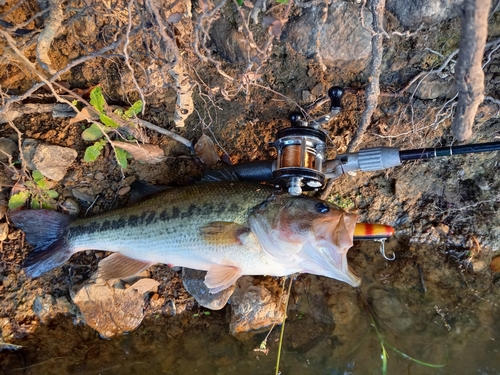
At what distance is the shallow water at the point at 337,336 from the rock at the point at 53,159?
4.06 ft

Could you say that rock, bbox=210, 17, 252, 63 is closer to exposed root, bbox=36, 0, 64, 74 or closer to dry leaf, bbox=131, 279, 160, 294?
exposed root, bbox=36, 0, 64, 74

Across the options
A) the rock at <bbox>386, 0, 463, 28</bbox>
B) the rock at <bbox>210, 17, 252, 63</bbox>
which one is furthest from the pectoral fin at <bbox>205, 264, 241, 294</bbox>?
the rock at <bbox>386, 0, 463, 28</bbox>

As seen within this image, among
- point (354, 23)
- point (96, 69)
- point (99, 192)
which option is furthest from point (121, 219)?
point (354, 23)

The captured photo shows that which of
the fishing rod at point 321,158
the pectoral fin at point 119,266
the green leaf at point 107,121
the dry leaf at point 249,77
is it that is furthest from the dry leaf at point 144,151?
the fishing rod at point 321,158

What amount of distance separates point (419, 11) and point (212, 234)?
6.66 ft

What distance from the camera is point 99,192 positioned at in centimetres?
321

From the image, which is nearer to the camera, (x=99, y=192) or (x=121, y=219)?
(x=121, y=219)

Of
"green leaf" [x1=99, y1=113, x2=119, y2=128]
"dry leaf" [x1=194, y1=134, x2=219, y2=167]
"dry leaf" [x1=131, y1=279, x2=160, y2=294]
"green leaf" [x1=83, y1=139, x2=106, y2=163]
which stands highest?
"green leaf" [x1=99, y1=113, x2=119, y2=128]

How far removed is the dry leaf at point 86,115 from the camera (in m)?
2.85

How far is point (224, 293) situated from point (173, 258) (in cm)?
50

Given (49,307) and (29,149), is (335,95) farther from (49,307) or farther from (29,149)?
(49,307)

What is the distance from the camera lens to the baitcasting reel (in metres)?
2.50

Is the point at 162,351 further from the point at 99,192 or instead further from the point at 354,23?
the point at 354,23

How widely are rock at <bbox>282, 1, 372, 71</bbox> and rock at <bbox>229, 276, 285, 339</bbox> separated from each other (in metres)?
1.80
